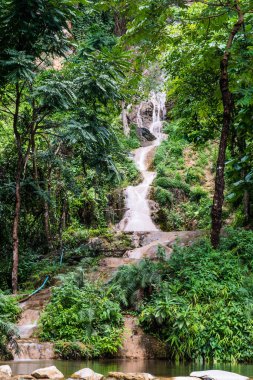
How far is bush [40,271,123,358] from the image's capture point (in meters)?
7.49

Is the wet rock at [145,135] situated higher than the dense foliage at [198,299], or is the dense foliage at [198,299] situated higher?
the wet rock at [145,135]

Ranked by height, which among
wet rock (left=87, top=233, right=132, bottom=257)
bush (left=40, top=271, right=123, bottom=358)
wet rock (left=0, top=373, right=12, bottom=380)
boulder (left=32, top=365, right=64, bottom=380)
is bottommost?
wet rock (left=0, top=373, right=12, bottom=380)

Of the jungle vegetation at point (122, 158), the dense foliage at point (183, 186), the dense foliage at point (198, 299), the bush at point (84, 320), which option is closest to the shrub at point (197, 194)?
the dense foliage at point (183, 186)

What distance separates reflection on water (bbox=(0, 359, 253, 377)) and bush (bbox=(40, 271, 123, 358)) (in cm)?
37

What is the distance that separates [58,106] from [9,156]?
4.08 meters

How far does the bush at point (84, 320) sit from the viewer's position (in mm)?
7488

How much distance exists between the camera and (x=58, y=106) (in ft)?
33.5

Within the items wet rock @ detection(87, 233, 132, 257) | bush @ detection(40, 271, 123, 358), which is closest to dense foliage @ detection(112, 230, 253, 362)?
bush @ detection(40, 271, 123, 358)

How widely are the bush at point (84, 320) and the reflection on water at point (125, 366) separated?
370mm

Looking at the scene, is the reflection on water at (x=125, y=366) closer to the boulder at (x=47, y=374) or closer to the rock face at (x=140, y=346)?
the rock face at (x=140, y=346)

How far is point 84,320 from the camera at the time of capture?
7.79 meters

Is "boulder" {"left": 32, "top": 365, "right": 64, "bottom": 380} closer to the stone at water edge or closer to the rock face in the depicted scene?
the stone at water edge

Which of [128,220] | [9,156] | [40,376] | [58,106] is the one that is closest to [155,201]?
[128,220]

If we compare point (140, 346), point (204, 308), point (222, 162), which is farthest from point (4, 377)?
point (222, 162)
